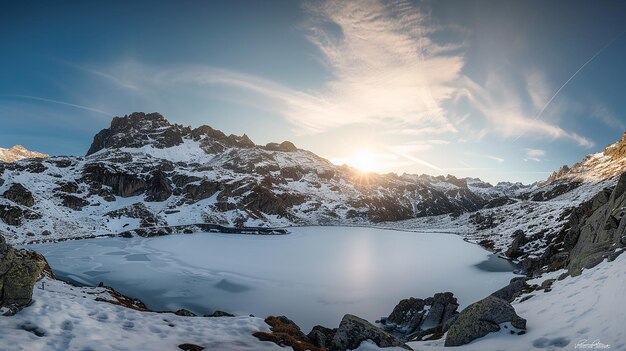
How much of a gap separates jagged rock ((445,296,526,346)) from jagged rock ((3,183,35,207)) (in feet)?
486

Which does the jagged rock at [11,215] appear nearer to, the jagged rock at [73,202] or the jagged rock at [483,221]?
the jagged rock at [73,202]

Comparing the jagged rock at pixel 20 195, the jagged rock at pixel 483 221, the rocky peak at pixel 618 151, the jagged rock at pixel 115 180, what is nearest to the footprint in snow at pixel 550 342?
the jagged rock at pixel 483 221

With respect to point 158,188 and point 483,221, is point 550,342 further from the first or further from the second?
point 158,188

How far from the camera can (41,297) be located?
52.4 ft

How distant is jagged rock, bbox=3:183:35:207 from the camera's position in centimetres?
11056

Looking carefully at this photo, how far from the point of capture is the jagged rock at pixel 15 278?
14172mm

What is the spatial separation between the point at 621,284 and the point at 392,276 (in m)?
42.5

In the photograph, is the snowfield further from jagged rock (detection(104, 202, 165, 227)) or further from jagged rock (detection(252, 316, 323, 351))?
jagged rock (detection(104, 202, 165, 227))

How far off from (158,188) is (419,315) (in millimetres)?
170172

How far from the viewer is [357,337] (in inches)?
633

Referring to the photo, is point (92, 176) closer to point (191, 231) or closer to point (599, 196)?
point (191, 231)

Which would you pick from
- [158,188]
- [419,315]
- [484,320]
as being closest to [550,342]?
[484,320]

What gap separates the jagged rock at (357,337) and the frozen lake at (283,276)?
17.9m

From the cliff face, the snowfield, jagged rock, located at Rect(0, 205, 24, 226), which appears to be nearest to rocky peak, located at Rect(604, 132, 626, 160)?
the cliff face
